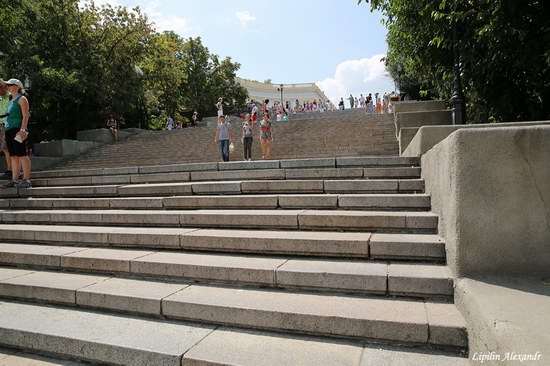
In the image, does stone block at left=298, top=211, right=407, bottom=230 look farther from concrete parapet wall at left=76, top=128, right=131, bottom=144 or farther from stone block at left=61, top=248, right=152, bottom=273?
concrete parapet wall at left=76, top=128, right=131, bottom=144

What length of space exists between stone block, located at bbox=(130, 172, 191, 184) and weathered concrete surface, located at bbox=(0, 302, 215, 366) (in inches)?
139

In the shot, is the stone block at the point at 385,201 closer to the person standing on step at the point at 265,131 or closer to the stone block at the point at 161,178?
the stone block at the point at 161,178

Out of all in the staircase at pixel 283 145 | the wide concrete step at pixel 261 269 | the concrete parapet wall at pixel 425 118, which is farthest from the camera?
the staircase at pixel 283 145

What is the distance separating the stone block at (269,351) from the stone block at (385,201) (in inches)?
80.6

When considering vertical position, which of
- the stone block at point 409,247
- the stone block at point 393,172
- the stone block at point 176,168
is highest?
the stone block at point 176,168

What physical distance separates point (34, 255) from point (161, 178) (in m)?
2.78

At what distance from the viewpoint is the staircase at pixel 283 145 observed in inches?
428

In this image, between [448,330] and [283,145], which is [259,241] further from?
[283,145]

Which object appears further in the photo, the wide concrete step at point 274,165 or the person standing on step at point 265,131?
the person standing on step at point 265,131

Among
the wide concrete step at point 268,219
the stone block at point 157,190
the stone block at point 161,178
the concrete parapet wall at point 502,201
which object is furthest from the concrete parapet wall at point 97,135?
the concrete parapet wall at point 502,201

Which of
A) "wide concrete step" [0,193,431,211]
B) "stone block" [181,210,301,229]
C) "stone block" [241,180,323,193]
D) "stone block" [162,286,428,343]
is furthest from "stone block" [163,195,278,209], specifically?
"stone block" [162,286,428,343]

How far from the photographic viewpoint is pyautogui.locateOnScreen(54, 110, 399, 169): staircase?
10875 millimetres

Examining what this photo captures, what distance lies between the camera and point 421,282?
2766mm

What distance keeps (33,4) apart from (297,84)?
235 feet
